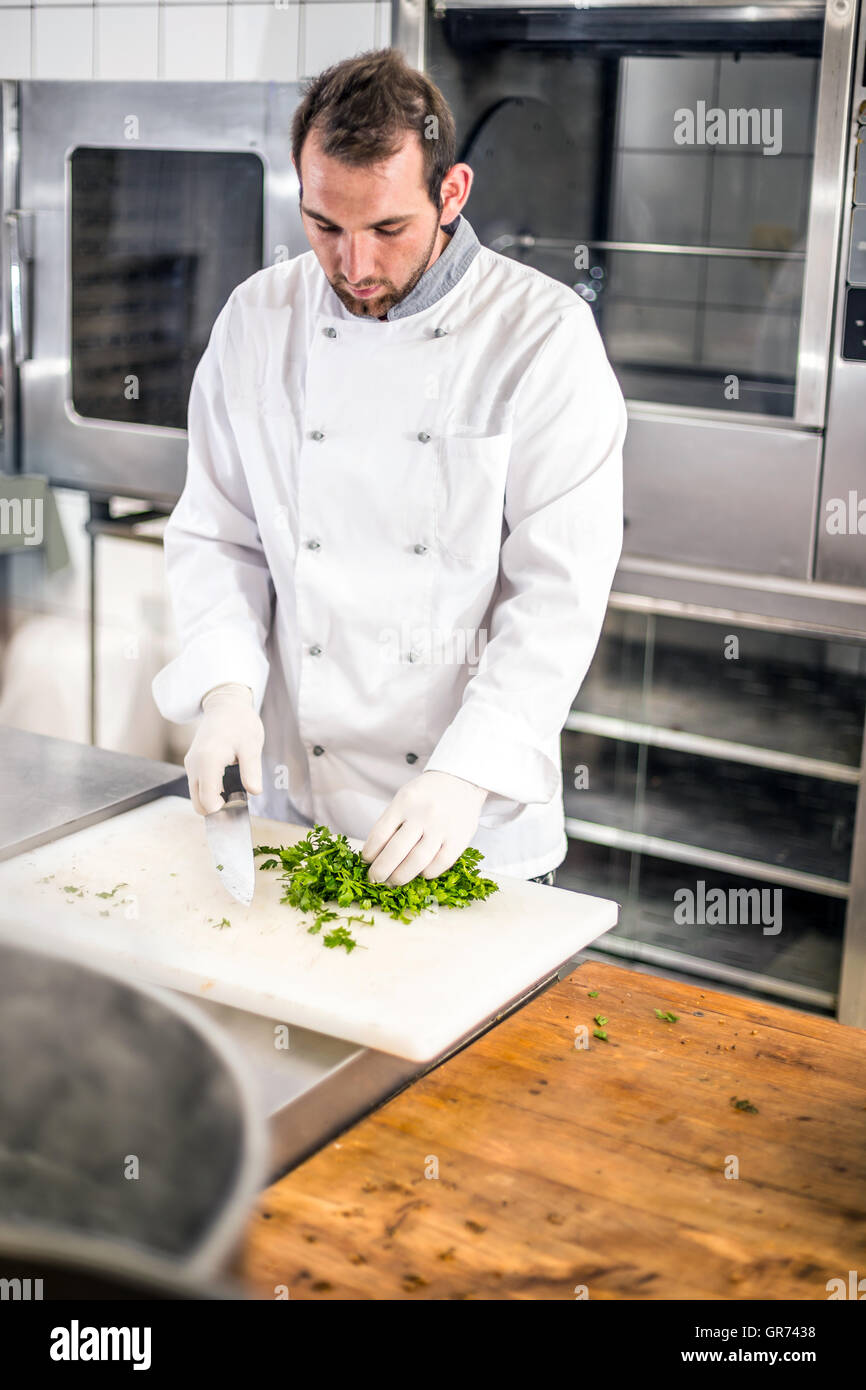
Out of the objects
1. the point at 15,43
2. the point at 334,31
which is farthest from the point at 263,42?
the point at 15,43

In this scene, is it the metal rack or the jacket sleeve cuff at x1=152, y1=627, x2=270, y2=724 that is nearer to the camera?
the jacket sleeve cuff at x1=152, y1=627, x2=270, y2=724

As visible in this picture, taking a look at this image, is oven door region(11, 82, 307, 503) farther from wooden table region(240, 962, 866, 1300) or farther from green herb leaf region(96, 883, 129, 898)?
wooden table region(240, 962, 866, 1300)

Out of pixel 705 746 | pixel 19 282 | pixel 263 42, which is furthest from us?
pixel 19 282

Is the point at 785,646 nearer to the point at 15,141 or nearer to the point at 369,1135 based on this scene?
the point at 369,1135

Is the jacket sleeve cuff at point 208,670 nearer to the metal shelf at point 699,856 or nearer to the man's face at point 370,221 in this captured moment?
the man's face at point 370,221

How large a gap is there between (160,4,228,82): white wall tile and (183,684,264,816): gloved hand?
1414mm

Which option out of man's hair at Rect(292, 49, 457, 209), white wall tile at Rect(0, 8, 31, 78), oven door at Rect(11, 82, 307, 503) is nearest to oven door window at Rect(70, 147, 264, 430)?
oven door at Rect(11, 82, 307, 503)

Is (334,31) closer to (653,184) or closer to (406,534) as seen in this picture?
(653,184)

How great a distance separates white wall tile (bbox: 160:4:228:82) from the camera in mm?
2393

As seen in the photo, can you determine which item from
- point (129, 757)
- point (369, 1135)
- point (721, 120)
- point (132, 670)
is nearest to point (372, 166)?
point (129, 757)

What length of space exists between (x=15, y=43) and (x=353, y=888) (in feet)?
6.89

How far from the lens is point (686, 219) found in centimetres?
228

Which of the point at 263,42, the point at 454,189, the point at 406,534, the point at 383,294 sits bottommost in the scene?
the point at 406,534

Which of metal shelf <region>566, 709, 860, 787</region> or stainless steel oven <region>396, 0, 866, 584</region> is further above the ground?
stainless steel oven <region>396, 0, 866, 584</region>
